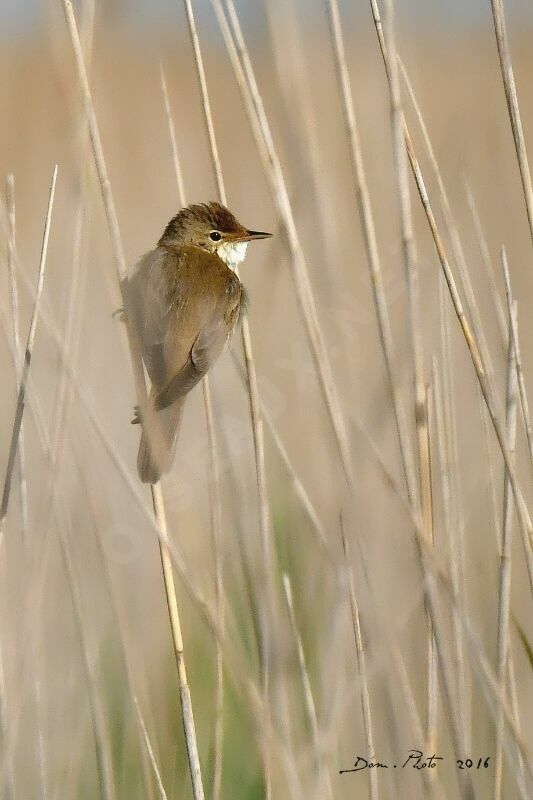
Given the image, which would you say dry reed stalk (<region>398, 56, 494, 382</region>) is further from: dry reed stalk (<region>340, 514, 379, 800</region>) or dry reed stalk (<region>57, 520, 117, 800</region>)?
dry reed stalk (<region>57, 520, 117, 800</region>)

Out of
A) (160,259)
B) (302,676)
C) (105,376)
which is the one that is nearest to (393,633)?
(302,676)

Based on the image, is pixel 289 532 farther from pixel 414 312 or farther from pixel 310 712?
pixel 414 312

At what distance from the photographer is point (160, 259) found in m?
2.65

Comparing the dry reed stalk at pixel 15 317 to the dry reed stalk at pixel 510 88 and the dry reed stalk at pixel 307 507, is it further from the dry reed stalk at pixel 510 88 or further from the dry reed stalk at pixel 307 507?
the dry reed stalk at pixel 510 88

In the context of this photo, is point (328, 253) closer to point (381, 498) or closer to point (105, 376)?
point (381, 498)

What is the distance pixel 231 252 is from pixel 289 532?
2.98 feet

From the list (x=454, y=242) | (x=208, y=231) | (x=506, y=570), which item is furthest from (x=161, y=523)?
(x=208, y=231)

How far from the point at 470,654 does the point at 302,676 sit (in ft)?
1.19

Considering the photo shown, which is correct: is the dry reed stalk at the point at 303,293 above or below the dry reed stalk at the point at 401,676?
above

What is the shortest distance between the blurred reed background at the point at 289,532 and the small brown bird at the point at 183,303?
10 centimetres

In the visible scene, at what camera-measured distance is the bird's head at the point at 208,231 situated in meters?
2.79

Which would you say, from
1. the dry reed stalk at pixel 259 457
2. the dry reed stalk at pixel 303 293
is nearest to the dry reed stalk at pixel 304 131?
the dry reed stalk at pixel 259 457

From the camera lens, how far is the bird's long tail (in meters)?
1.81

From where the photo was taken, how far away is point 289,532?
2297mm
